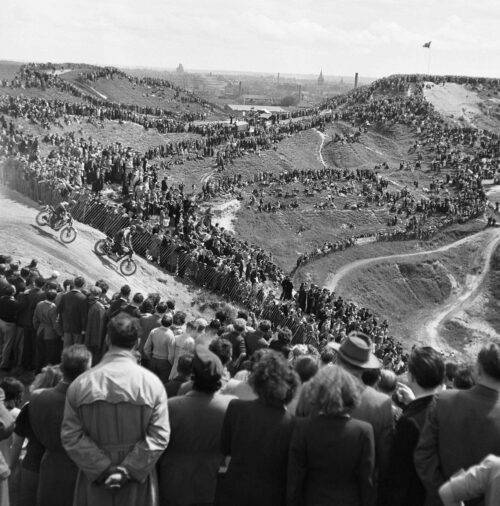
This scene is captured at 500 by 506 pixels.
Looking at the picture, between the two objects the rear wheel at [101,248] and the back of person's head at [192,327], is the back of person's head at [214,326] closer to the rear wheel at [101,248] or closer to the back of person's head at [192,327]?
the back of person's head at [192,327]

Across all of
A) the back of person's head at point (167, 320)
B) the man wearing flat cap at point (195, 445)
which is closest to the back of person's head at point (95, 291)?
the back of person's head at point (167, 320)

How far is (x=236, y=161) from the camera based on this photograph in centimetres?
5362

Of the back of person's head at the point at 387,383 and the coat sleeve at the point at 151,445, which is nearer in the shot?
the coat sleeve at the point at 151,445

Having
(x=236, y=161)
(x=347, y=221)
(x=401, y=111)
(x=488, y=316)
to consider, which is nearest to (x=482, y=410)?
(x=488, y=316)

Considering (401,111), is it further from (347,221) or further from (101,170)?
(101,170)

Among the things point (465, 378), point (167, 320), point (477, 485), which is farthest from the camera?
point (167, 320)

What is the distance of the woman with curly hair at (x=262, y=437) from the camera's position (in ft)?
16.9

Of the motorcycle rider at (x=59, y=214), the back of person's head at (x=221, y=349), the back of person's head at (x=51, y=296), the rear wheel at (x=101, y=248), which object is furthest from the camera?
the motorcycle rider at (x=59, y=214)

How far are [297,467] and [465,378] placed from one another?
1.96 m

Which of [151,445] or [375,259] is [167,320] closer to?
[151,445]

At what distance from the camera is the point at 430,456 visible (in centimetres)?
510

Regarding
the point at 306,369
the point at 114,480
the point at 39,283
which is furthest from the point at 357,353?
the point at 39,283

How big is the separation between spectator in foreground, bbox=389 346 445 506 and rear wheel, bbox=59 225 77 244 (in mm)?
18328

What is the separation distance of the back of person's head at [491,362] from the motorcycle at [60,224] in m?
18.8
